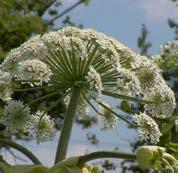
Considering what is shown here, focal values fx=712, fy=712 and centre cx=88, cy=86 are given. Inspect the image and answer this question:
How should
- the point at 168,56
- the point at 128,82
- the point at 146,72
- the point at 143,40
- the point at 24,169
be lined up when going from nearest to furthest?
the point at 24,169 < the point at 128,82 < the point at 146,72 < the point at 168,56 < the point at 143,40

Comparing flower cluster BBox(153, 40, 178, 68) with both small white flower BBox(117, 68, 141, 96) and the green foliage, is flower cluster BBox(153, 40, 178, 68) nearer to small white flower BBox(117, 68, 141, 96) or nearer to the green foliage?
small white flower BBox(117, 68, 141, 96)

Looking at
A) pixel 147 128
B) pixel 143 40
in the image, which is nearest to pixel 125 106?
pixel 147 128

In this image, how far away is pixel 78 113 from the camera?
203cm

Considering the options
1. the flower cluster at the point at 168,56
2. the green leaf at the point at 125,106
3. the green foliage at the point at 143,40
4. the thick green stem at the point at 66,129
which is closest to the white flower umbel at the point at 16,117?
the thick green stem at the point at 66,129

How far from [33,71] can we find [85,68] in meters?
0.13

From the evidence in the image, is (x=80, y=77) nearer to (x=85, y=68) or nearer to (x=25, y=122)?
(x=85, y=68)

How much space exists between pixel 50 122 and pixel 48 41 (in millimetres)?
251

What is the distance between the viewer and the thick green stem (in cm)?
162

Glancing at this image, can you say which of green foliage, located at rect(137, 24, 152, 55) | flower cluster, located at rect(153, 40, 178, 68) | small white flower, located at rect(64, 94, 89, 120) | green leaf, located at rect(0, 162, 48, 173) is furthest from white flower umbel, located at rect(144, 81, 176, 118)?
green foliage, located at rect(137, 24, 152, 55)

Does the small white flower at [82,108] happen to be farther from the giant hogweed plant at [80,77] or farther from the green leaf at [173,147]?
the green leaf at [173,147]

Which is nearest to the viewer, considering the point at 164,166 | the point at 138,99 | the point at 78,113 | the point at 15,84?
the point at 164,166

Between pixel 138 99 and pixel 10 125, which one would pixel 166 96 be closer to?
pixel 138 99

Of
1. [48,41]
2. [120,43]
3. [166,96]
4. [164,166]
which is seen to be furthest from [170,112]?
[164,166]

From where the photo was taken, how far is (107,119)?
199cm
